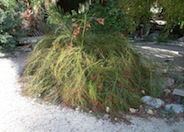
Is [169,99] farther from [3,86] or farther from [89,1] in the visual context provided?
[89,1]

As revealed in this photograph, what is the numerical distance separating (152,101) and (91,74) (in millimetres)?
809

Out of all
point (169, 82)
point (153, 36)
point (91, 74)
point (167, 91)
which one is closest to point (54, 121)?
point (91, 74)

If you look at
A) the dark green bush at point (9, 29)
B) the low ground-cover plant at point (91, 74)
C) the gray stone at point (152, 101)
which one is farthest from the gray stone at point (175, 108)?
the dark green bush at point (9, 29)

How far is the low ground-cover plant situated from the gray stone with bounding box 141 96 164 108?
0.09 metres

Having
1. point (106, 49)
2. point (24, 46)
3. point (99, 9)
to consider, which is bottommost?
point (24, 46)

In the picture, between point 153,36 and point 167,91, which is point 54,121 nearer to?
→ point 167,91

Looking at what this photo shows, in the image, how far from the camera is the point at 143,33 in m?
6.40

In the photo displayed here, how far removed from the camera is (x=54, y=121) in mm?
2312

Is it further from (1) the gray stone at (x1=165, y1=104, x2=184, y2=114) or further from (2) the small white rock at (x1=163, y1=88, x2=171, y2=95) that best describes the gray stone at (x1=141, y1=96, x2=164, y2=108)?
(2) the small white rock at (x1=163, y1=88, x2=171, y2=95)

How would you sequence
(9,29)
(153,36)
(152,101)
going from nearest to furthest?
1. (152,101)
2. (9,29)
3. (153,36)

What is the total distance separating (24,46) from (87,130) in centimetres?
303

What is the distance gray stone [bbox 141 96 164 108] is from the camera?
2596 mm

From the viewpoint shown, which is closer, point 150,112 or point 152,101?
point 150,112

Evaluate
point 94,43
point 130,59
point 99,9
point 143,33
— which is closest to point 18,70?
point 94,43
